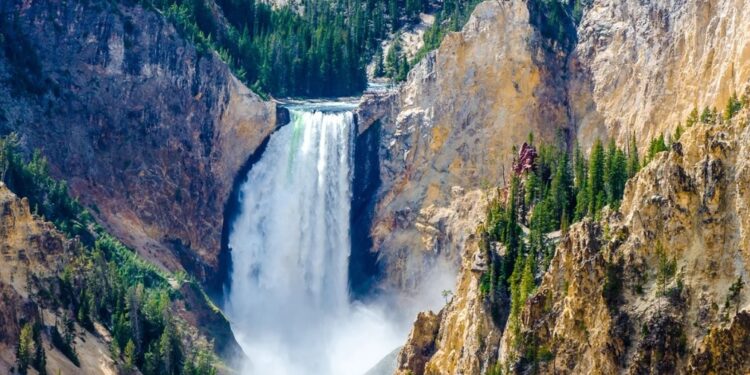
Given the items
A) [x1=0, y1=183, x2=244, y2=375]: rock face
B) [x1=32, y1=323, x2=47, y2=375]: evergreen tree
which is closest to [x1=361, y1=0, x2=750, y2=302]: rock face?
[x1=0, y1=183, x2=244, y2=375]: rock face

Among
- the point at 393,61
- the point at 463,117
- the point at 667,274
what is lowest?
the point at 667,274

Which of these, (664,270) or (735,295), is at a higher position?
(664,270)

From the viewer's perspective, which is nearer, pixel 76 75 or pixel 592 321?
pixel 592 321

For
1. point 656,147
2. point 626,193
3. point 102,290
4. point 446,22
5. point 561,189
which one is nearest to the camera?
point 626,193

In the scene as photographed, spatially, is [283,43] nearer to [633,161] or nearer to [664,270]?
[633,161]

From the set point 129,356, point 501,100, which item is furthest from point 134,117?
point 501,100

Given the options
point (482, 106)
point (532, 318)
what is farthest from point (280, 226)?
point (532, 318)

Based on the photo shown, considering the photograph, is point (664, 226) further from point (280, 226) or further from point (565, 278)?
point (280, 226)
